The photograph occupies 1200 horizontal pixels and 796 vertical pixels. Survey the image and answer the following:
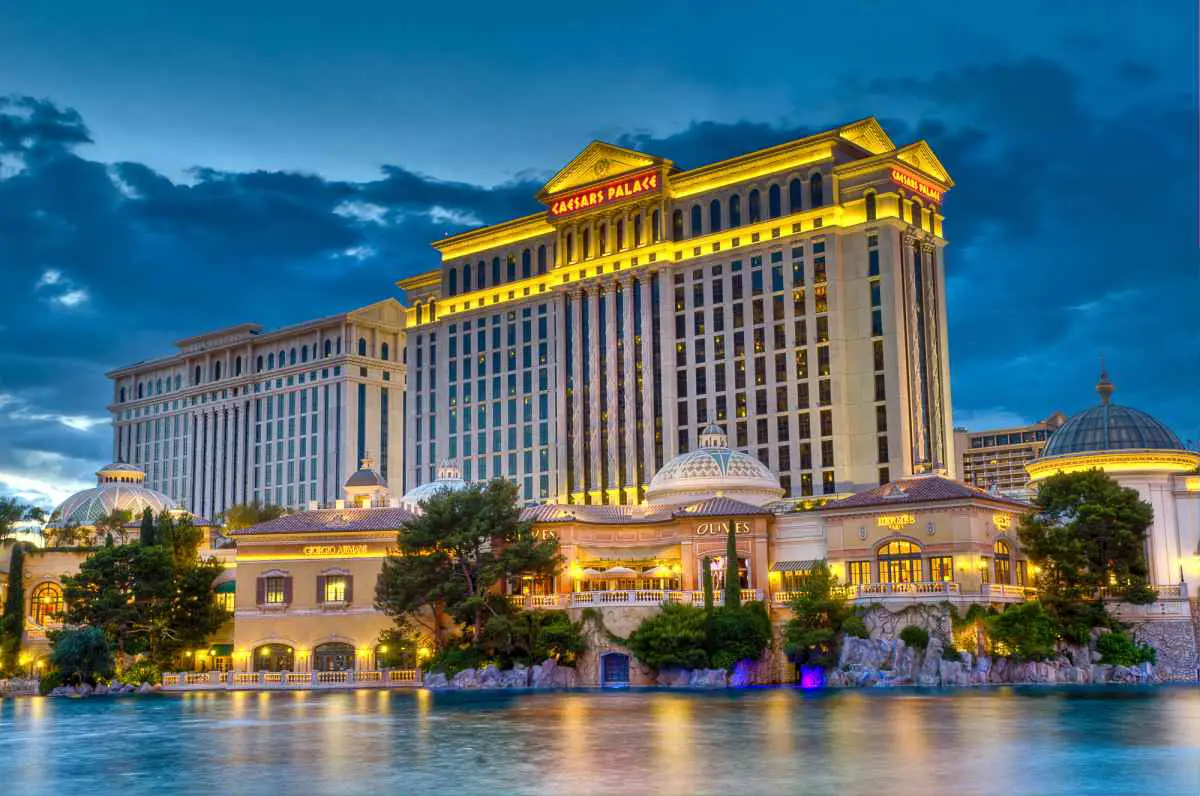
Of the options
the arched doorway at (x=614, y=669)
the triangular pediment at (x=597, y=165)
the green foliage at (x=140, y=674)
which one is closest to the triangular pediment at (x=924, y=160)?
the triangular pediment at (x=597, y=165)

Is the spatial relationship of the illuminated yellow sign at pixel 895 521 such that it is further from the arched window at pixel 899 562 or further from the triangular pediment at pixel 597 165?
the triangular pediment at pixel 597 165

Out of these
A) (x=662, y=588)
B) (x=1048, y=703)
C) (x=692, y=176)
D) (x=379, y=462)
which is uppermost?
(x=692, y=176)

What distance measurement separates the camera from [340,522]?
293 ft

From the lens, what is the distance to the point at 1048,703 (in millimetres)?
54531

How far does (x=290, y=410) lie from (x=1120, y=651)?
423ft

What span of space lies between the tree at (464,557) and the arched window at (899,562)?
1874 cm

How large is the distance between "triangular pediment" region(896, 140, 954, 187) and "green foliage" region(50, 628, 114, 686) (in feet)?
255

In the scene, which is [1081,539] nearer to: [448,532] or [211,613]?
[448,532]

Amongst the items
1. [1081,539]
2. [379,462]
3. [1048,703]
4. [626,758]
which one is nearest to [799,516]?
[1081,539]

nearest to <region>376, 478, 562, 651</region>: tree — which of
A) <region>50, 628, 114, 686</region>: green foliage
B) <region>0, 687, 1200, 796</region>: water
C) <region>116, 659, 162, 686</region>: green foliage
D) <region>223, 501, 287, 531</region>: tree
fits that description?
<region>116, 659, 162, 686</region>: green foliage

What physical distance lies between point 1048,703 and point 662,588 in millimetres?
31278

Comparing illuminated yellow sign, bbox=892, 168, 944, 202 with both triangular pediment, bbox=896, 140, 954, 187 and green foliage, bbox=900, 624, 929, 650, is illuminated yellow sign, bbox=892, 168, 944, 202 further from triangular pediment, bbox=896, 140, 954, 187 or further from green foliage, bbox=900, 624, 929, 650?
green foliage, bbox=900, 624, 929, 650

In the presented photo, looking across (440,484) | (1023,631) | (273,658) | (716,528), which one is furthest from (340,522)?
(1023,631)

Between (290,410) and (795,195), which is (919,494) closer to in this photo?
(795,195)
